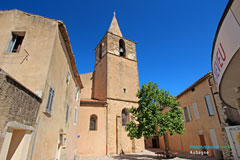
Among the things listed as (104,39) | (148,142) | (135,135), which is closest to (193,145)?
(135,135)

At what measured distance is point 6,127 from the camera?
12.7 feet

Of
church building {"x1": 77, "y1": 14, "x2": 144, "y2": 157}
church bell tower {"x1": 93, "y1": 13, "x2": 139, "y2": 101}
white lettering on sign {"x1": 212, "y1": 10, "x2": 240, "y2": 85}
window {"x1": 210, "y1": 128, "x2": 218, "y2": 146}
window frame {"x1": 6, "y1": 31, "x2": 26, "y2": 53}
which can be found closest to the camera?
white lettering on sign {"x1": 212, "y1": 10, "x2": 240, "y2": 85}

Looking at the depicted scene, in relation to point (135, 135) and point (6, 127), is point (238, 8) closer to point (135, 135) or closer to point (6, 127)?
point (6, 127)

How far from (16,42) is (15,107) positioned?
4.15 metres

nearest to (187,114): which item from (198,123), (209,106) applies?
(198,123)

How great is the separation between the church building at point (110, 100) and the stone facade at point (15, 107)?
10.7 metres

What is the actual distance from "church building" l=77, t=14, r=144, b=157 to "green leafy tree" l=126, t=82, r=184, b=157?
4.88m

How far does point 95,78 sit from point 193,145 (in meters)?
15.3

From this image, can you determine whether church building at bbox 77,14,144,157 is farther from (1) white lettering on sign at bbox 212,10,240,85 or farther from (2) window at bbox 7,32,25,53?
(1) white lettering on sign at bbox 212,10,240,85

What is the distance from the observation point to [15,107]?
4258mm

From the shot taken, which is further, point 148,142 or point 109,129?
point 148,142

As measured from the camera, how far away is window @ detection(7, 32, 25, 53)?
21.3 ft

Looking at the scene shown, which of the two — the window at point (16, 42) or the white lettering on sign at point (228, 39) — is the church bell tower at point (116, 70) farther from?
the white lettering on sign at point (228, 39)

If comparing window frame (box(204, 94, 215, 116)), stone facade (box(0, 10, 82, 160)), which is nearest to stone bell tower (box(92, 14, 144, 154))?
window frame (box(204, 94, 215, 116))
